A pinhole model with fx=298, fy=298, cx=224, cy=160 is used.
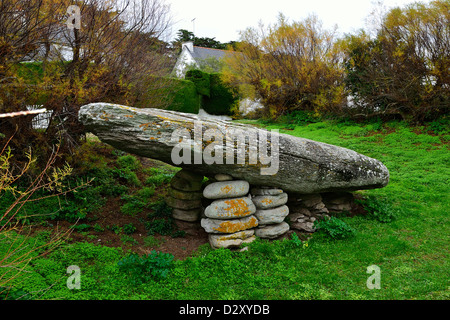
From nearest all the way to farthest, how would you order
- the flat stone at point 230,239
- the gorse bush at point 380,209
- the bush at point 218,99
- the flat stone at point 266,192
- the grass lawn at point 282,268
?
the grass lawn at point 282,268
the flat stone at point 230,239
the flat stone at point 266,192
the gorse bush at point 380,209
the bush at point 218,99

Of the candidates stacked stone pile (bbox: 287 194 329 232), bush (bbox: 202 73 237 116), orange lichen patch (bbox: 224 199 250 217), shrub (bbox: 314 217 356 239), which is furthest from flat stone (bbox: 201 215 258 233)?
bush (bbox: 202 73 237 116)

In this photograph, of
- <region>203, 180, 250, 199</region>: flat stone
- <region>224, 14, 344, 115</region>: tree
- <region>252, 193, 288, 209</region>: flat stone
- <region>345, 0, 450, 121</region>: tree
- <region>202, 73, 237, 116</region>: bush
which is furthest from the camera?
<region>202, 73, 237, 116</region>: bush

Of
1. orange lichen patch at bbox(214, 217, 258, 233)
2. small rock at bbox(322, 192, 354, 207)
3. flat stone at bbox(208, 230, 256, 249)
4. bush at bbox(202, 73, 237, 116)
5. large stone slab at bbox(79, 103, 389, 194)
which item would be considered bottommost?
flat stone at bbox(208, 230, 256, 249)

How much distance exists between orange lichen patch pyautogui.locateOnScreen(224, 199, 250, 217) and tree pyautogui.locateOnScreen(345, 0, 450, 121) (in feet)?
36.4

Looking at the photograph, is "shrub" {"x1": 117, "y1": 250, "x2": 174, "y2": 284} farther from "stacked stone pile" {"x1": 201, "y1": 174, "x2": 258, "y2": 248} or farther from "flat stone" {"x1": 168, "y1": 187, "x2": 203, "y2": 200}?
"flat stone" {"x1": 168, "y1": 187, "x2": 203, "y2": 200}

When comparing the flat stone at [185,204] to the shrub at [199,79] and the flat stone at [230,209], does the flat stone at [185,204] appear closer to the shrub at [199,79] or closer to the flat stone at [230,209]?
the flat stone at [230,209]

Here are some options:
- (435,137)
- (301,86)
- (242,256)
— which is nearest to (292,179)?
(242,256)

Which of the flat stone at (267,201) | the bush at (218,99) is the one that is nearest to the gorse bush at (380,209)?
the flat stone at (267,201)

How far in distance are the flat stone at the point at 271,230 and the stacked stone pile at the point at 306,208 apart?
50 cm

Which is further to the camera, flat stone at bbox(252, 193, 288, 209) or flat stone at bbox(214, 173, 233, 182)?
flat stone at bbox(252, 193, 288, 209)

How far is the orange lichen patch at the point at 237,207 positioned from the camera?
505 centimetres

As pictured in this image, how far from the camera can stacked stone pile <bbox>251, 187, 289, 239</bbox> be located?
17.7 feet

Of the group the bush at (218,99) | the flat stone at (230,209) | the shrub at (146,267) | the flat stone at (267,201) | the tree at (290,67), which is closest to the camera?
the shrub at (146,267)
